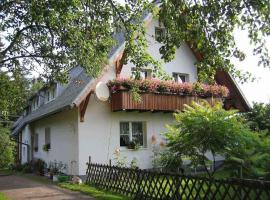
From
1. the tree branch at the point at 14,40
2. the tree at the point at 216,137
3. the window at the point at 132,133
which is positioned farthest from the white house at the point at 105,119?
the tree at the point at 216,137

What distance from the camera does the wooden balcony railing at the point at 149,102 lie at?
61.0 feet

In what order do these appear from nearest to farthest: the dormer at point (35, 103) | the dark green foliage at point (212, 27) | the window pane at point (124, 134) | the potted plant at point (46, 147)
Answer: the dark green foliage at point (212, 27)
the window pane at point (124, 134)
the potted plant at point (46, 147)
the dormer at point (35, 103)

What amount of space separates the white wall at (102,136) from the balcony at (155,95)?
715 mm

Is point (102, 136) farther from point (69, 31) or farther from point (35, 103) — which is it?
point (35, 103)

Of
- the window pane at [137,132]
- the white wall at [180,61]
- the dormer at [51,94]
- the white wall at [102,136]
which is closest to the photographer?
the white wall at [102,136]

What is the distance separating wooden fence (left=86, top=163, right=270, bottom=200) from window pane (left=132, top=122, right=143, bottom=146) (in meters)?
4.50

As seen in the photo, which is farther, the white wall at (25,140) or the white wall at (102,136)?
the white wall at (25,140)

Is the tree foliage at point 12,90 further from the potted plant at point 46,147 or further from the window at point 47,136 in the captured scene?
the window at point 47,136

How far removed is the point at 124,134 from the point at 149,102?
7.15 feet

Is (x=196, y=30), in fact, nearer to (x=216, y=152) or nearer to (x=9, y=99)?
(x=216, y=152)

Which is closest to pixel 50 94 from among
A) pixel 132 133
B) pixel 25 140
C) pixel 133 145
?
pixel 25 140

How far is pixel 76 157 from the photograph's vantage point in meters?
18.9

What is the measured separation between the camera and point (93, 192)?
1427 cm

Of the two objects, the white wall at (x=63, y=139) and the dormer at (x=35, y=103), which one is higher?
the dormer at (x=35, y=103)
